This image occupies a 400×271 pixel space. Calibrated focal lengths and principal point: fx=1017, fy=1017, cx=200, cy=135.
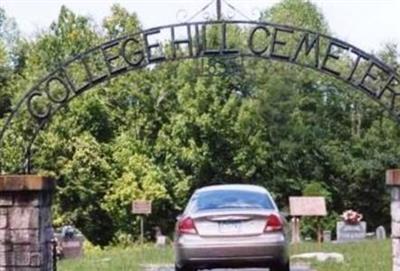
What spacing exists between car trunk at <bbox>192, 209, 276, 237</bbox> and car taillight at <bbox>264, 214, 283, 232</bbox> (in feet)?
0.17

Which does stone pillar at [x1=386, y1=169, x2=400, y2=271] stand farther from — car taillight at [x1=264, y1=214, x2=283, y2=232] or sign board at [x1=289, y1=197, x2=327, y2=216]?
sign board at [x1=289, y1=197, x2=327, y2=216]

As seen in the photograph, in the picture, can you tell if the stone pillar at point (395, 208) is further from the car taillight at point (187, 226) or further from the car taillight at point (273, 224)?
the car taillight at point (187, 226)

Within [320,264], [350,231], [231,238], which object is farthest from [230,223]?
[350,231]

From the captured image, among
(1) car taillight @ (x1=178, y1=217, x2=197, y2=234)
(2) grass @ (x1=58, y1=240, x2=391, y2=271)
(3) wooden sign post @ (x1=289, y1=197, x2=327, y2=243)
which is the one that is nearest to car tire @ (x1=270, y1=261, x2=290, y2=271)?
(1) car taillight @ (x1=178, y1=217, x2=197, y2=234)

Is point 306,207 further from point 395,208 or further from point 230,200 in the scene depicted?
point 395,208

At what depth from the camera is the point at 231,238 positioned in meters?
13.9

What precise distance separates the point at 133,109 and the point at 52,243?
34309 millimetres

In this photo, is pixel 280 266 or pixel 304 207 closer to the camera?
pixel 280 266

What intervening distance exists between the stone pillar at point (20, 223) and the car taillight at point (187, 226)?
313 cm

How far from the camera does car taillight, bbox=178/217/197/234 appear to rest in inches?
553

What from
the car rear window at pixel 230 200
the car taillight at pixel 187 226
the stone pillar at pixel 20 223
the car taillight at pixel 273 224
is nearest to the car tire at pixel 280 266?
the car taillight at pixel 273 224

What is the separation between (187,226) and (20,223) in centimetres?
334

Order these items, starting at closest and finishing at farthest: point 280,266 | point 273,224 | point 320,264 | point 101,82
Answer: point 101,82 → point 273,224 → point 280,266 → point 320,264

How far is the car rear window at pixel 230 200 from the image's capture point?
1432 centimetres
